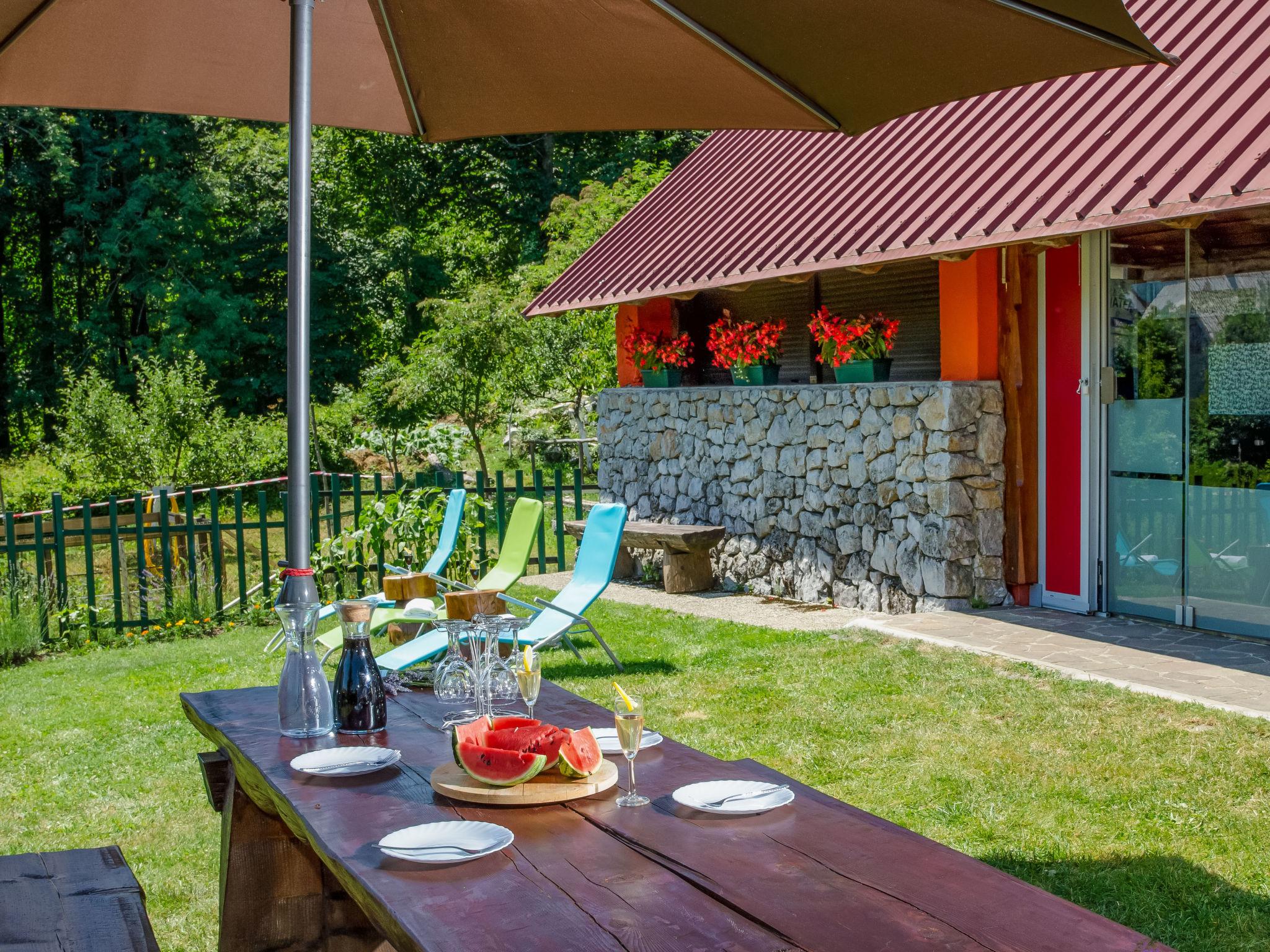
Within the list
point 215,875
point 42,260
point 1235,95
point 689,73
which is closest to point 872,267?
point 1235,95

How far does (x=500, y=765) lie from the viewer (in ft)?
8.36

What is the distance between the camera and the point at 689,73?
3.67m

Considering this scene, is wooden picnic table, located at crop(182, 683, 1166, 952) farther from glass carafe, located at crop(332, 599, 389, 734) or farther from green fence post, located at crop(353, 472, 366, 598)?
green fence post, located at crop(353, 472, 366, 598)

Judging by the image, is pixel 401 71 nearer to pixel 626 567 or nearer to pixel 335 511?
pixel 335 511

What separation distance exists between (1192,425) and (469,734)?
6.05 meters

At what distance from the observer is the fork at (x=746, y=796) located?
2478 millimetres

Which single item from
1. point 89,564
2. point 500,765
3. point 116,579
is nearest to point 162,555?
point 116,579

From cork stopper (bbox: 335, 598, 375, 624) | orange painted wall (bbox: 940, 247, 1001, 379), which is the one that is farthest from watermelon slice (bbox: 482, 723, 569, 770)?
orange painted wall (bbox: 940, 247, 1001, 379)

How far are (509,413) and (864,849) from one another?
2332cm

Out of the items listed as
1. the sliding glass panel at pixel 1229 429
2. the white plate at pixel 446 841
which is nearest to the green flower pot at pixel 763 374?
the sliding glass panel at pixel 1229 429

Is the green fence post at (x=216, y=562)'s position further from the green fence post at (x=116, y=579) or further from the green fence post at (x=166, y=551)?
the green fence post at (x=116, y=579)

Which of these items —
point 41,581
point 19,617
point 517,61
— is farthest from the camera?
point 41,581

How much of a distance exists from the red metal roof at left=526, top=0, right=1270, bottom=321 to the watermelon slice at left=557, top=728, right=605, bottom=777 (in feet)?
15.8

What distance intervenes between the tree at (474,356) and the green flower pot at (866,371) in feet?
38.6
